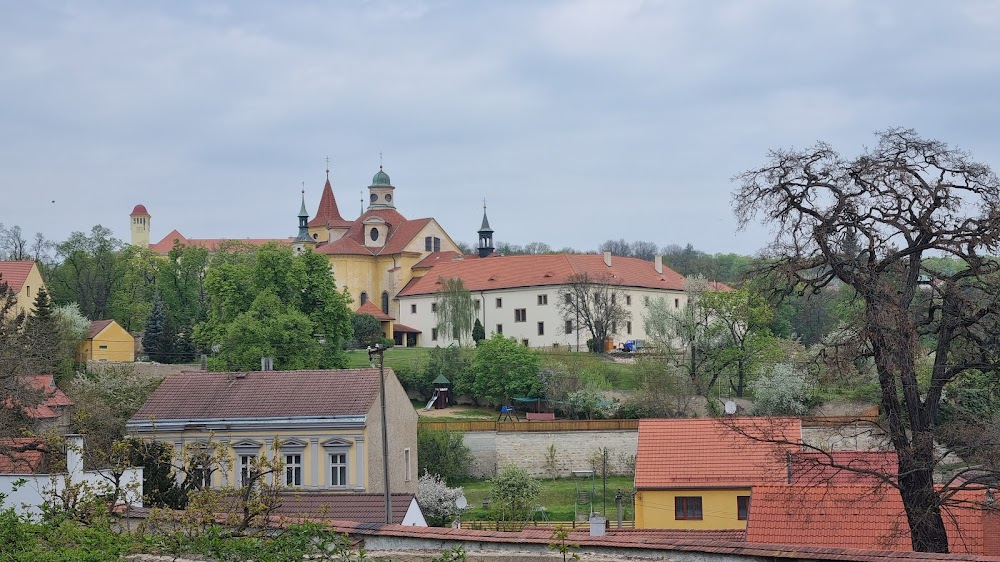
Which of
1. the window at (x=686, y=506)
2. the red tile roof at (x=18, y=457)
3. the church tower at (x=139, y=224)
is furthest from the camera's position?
the church tower at (x=139, y=224)

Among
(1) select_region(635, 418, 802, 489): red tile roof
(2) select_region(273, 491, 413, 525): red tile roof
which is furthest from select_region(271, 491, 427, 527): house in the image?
(1) select_region(635, 418, 802, 489): red tile roof

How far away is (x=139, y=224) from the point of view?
530 ft

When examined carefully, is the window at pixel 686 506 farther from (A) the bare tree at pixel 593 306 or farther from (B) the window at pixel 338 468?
(A) the bare tree at pixel 593 306

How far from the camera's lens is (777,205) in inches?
703

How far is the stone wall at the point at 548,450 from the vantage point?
173 ft

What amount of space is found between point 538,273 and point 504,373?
22.9 meters

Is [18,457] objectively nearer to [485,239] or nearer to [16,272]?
[16,272]

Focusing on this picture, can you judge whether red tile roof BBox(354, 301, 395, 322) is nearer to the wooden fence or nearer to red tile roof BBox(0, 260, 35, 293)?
red tile roof BBox(0, 260, 35, 293)

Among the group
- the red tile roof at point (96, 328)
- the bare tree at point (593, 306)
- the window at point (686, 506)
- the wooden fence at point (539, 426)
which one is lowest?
the window at point (686, 506)

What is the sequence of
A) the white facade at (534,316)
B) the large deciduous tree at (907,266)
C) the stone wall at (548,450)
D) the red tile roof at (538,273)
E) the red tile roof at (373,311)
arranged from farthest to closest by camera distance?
the red tile roof at (373,311) < the red tile roof at (538,273) < the white facade at (534,316) < the stone wall at (548,450) < the large deciduous tree at (907,266)

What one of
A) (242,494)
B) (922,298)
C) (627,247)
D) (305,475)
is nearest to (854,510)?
(922,298)

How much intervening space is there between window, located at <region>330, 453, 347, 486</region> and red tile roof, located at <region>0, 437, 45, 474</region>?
8.36 meters

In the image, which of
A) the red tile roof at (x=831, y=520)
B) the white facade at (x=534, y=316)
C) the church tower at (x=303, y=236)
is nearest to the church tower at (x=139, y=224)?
the church tower at (x=303, y=236)

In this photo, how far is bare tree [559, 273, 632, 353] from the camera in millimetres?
80938
